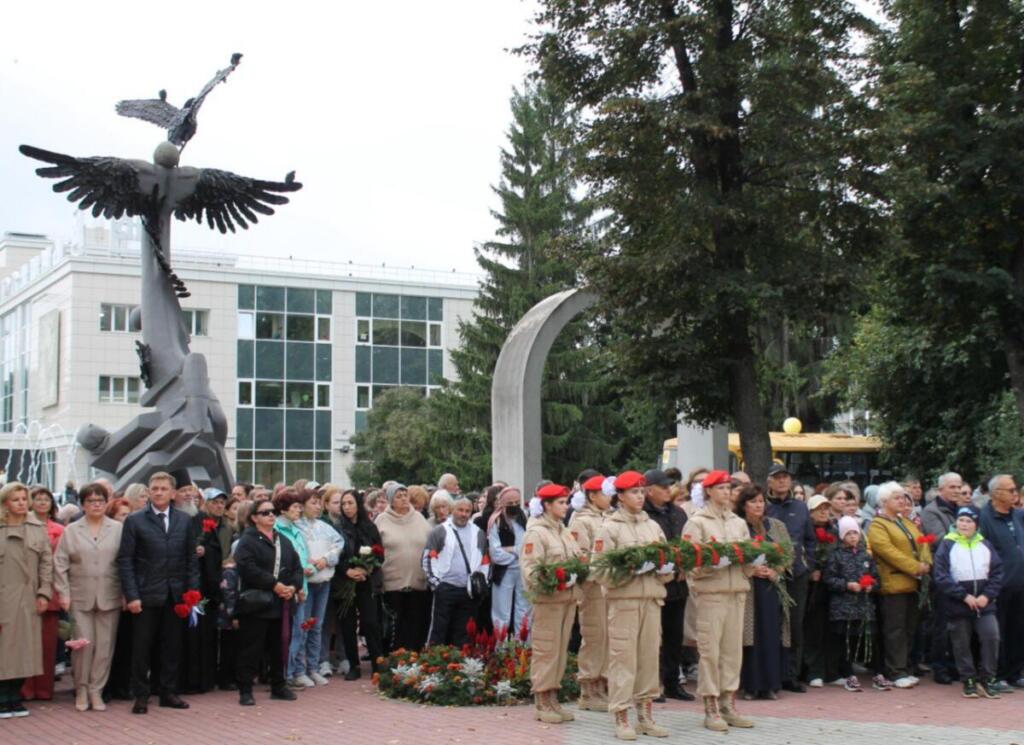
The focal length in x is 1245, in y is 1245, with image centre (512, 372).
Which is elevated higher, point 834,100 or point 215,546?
point 834,100

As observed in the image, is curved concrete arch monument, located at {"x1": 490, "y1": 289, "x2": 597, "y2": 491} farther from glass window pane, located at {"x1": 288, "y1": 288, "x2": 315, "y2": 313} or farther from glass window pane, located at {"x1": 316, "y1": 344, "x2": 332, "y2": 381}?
glass window pane, located at {"x1": 316, "y1": 344, "x2": 332, "y2": 381}

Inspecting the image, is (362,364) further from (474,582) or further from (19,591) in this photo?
(19,591)

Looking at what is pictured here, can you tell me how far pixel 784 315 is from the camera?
1744 cm

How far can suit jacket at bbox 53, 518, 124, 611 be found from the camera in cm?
1056

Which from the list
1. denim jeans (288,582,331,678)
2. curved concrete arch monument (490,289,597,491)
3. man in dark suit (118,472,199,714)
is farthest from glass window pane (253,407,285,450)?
man in dark suit (118,472,199,714)

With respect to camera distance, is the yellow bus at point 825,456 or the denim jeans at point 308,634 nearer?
the denim jeans at point 308,634

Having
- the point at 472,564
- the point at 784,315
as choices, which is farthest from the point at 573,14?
the point at 472,564

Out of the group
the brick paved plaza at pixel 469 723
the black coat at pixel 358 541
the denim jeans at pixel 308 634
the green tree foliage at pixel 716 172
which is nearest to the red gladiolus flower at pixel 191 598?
the brick paved plaza at pixel 469 723

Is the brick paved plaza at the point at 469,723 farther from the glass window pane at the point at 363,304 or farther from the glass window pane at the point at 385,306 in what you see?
the glass window pane at the point at 385,306

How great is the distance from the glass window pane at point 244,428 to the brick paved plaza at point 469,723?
44138mm

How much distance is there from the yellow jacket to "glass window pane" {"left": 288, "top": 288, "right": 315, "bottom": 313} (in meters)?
46.1

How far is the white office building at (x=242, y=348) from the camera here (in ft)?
170

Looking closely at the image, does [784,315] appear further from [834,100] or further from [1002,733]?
[1002,733]

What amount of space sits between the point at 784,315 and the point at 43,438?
45.3 meters
